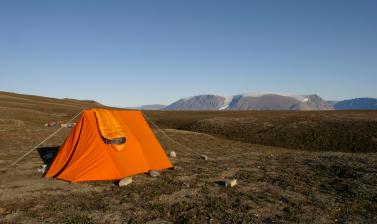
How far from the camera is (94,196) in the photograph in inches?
595

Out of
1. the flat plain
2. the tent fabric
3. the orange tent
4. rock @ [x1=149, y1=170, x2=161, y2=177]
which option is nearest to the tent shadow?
the flat plain

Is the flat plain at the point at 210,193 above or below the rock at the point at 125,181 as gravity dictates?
below

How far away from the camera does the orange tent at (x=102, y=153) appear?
17797mm

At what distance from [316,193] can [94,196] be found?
909 cm

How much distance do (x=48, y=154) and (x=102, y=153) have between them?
8802 mm

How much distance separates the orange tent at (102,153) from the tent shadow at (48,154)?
287cm

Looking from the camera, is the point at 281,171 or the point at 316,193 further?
the point at 281,171

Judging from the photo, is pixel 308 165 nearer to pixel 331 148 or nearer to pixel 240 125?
pixel 331 148

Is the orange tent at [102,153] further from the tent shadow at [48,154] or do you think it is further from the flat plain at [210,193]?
the tent shadow at [48,154]

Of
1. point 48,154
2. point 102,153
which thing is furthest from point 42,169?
point 48,154

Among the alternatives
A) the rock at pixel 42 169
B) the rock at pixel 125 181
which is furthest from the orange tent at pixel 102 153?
the rock at pixel 42 169

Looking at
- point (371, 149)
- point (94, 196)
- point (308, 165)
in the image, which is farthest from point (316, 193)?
point (371, 149)

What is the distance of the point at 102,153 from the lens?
18219 millimetres

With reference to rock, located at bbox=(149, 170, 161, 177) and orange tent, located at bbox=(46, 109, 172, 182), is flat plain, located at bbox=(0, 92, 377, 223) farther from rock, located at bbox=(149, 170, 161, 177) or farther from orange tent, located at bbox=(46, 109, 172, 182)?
orange tent, located at bbox=(46, 109, 172, 182)
